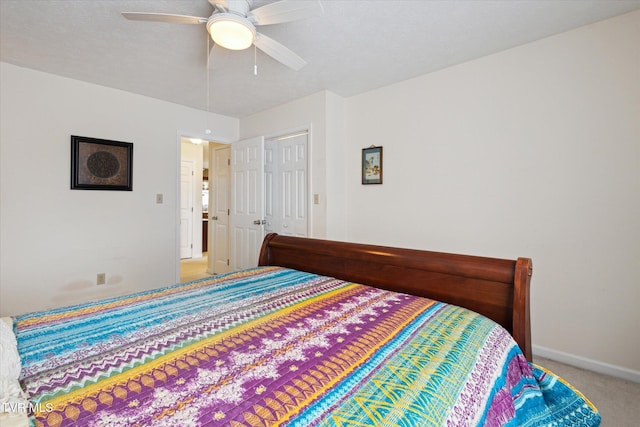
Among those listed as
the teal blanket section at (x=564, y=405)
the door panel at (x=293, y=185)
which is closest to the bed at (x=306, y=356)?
the teal blanket section at (x=564, y=405)

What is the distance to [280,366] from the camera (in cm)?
91

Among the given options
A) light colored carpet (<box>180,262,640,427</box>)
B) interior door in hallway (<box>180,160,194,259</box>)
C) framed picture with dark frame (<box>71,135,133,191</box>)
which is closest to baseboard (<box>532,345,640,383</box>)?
light colored carpet (<box>180,262,640,427</box>)

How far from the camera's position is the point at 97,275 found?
326cm

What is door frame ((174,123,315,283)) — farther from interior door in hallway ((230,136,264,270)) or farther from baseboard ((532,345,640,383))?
baseboard ((532,345,640,383))

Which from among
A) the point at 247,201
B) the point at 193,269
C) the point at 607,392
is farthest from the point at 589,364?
the point at 193,269

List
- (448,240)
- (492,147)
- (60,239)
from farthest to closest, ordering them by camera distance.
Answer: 1. (60,239)
2. (448,240)
3. (492,147)

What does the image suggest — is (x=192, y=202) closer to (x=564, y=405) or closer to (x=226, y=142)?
(x=226, y=142)

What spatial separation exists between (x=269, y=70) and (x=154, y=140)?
1.80 m

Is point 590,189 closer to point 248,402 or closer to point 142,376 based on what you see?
point 248,402

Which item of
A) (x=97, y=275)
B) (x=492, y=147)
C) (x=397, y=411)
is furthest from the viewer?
(x=97, y=275)

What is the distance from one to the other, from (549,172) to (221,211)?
4.20m

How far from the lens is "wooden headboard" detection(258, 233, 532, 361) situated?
133cm

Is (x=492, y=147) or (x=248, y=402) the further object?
(x=492, y=147)

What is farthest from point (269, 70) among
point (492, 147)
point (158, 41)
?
point (492, 147)
